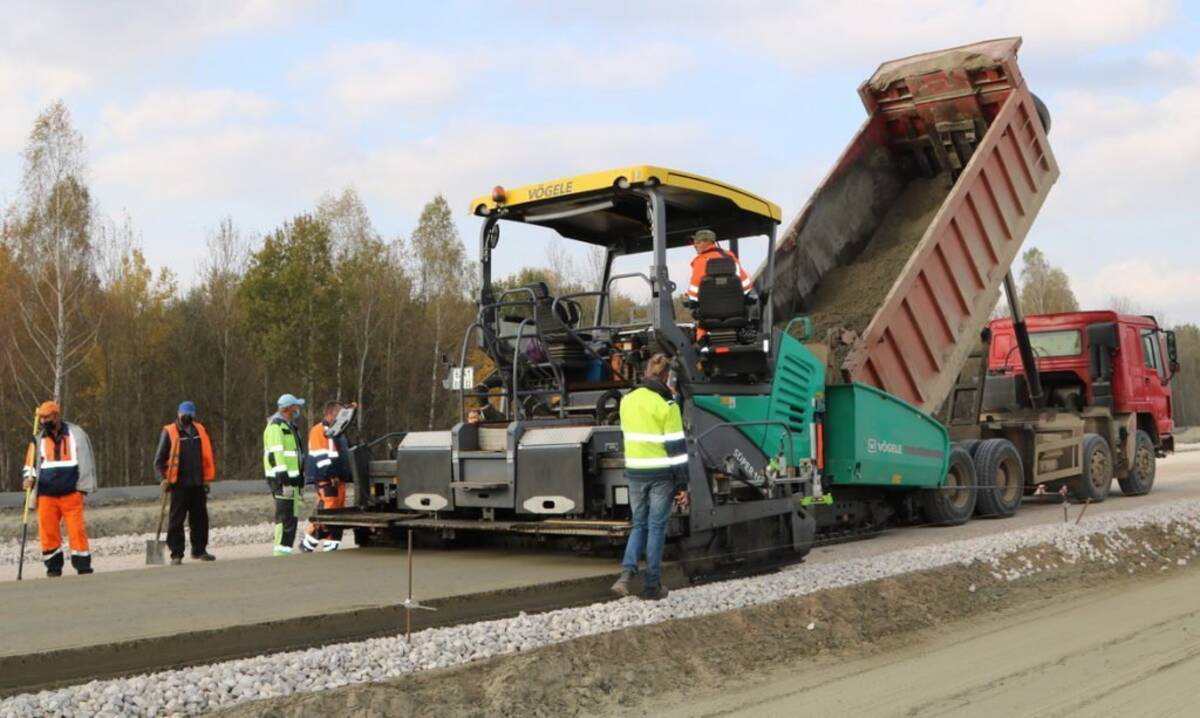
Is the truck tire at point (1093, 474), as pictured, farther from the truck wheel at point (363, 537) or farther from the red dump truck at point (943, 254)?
the truck wheel at point (363, 537)

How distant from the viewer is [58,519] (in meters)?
8.89

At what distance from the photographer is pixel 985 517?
12.6m

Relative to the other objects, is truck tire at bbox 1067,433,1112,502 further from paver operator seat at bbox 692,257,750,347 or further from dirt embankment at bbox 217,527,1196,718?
paver operator seat at bbox 692,257,750,347

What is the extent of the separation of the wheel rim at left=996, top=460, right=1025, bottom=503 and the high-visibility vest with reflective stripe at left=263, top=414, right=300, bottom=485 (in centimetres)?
784

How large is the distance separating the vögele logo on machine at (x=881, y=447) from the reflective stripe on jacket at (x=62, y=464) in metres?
6.52

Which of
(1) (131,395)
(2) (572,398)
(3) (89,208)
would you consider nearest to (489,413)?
(2) (572,398)

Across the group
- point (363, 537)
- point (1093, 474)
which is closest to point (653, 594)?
point (363, 537)

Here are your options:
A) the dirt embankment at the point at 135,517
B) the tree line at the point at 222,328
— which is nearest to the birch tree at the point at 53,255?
the tree line at the point at 222,328

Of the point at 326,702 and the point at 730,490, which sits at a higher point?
the point at 730,490

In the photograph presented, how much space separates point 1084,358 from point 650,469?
10.1 metres

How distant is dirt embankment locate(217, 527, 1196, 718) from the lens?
4746 mm

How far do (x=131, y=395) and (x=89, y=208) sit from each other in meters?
6.69

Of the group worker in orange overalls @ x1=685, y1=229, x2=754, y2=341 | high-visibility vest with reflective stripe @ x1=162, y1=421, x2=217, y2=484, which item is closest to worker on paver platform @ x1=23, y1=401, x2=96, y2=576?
high-visibility vest with reflective stripe @ x1=162, y1=421, x2=217, y2=484

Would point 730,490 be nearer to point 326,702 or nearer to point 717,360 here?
point 717,360
